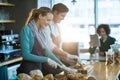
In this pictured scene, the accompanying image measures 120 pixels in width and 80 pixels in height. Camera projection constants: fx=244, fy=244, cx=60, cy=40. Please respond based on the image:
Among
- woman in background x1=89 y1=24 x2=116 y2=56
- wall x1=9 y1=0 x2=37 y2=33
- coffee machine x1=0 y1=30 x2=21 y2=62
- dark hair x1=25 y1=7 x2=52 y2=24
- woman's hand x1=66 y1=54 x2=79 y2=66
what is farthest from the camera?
wall x1=9 y1=0 x2=37 y2=33

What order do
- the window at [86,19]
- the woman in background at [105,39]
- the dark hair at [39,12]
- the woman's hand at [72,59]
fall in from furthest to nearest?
1. the window at [86,19]
2. the woman in background at [105,39]
3. the woman's hand at [72,59]
4. the dark hair at [39,12]

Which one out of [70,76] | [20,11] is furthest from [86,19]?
[70,76]

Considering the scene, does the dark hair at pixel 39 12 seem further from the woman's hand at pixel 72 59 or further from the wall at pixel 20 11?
the wall at pixel 20 11

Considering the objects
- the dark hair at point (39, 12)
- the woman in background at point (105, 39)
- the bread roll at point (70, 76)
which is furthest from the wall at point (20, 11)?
the bread roll at point (70, 76)

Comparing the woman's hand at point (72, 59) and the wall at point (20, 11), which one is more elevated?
the wall at point (20, 11)

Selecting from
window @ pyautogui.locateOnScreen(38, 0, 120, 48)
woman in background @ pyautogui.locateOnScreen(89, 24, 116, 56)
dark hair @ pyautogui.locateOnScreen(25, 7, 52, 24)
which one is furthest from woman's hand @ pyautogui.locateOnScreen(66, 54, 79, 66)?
window @ pyautogui.locateOnScreen(38, 0, 120, 48)

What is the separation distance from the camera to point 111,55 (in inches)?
123

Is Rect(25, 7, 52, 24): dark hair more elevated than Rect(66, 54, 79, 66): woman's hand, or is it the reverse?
Rect(25, 7, 52, 24): dark hair

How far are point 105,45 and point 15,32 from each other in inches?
83.7

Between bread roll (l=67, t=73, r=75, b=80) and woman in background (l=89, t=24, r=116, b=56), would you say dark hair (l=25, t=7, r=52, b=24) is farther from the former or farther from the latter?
woman in background (l=89, t=24, r=116, b=56)

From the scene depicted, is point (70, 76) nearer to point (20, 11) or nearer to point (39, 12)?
point (39, 12)

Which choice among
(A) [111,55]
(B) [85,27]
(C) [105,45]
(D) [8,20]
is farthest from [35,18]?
(B) [85,27]

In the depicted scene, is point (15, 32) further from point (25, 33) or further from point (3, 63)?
point (25, 33)

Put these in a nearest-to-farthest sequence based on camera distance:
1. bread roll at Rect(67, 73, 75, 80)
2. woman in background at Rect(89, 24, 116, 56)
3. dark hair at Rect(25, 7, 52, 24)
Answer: bread roll at Rect(67, 73, 75, 80), dark hair at Rect(25, 7, 52, 24), woman in background at Rect(89, 24, 116, 56)
